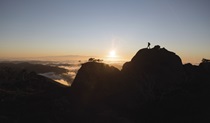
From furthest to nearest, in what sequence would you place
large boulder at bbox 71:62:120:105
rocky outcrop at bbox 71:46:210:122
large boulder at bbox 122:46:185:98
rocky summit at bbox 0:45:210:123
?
large boulder at bbox 122:46:185:98, large boulder at bbox 71:62:120:105, rocky outcrop at bbox 71:46:210:122, rocky summit at bbox 0:45:210:123

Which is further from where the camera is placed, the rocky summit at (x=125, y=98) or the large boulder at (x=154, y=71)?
the large boulder at (x=154, y=71)

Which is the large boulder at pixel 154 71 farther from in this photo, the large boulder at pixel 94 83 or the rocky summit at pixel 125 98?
the large boulder at pixel 94 83

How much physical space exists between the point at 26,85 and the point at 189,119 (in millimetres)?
85298

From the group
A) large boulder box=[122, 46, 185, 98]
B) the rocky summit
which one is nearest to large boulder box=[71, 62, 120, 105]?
the rocky summit

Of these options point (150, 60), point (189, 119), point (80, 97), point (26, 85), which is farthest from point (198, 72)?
point (26, 85)

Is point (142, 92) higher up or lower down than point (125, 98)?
higher up

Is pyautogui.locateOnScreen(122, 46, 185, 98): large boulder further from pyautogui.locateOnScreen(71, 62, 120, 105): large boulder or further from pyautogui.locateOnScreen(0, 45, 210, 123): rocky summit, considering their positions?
pyautogui.locateOnScreen(71, 62, 120, 105): large boulder

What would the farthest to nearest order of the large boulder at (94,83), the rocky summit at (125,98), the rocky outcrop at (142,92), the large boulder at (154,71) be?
the large boulder at (154,71) → the large boulder at (94,83) → the rocky outcrop at (142,92) → the rocky summit at (125,98)

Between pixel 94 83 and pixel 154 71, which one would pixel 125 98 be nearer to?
pixel 94 83

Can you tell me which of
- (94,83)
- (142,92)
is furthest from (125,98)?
(94,83)

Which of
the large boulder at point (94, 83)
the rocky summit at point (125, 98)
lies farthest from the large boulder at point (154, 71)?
the large boulder at point (94, 83)

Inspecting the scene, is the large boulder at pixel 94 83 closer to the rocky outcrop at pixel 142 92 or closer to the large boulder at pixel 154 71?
the rocky outcrop at pixel 142 92

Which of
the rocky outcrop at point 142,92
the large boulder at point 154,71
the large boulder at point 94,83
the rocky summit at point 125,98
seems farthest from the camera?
the large boulder at point 154,71

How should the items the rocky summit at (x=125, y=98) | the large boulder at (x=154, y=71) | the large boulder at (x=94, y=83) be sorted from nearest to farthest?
1. the rocky summit at (x=125, y=98)
2. the large boulder at (x=94, y=83)
3. the large boulder at (x=154, y=71)
